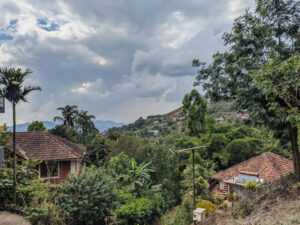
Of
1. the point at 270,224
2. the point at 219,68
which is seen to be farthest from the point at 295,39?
the point at 270,224

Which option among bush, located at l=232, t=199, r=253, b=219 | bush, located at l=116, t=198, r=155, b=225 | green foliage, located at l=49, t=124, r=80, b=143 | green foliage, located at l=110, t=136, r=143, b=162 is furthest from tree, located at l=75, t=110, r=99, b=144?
bush, located at l=232, t=199, r=253, b=219

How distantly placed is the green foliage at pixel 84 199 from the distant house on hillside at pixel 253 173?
1071 cm

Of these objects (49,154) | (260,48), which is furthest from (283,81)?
(49,154)

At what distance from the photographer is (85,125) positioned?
30516 mm

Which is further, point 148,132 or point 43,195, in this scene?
point 148,132

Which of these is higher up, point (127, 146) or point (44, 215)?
point (127, 146)

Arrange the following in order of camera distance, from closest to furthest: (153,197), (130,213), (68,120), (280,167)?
1. (130,213)
2. (153,197)
3. (280,167)
4. (68,120)

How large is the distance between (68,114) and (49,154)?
55.6ft

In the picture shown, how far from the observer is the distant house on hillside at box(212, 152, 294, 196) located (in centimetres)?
1521

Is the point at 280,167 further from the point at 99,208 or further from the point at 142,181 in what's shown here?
the point at 99,208

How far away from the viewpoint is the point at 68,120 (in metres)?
30.2

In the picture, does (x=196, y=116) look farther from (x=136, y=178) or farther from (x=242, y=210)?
(x=242, y=210)

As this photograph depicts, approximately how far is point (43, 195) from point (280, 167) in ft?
54.5

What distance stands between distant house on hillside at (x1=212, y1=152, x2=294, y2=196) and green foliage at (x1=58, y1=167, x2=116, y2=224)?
35.1 feet
